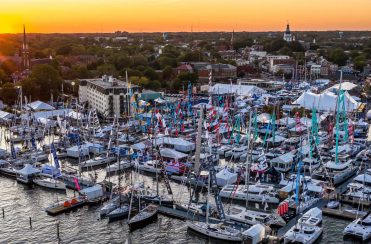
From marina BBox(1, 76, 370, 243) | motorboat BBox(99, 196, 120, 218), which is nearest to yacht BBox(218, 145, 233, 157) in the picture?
marina BBox(1, 76, 370, 243)

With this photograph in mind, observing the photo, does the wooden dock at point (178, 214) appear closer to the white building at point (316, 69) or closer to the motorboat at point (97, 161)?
the motorboat at point (97, 161)

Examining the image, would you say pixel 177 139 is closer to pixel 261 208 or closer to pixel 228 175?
pixel 228 175

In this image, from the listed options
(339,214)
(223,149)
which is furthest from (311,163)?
(339,214)

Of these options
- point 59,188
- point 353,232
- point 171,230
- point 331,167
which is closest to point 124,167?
point 59,188

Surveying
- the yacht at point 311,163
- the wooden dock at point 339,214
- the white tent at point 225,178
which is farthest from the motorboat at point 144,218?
the yacht at point 311,163

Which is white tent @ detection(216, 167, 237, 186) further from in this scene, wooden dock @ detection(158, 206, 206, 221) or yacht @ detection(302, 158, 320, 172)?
yacht @ detection(302, 158, 320, 172)
